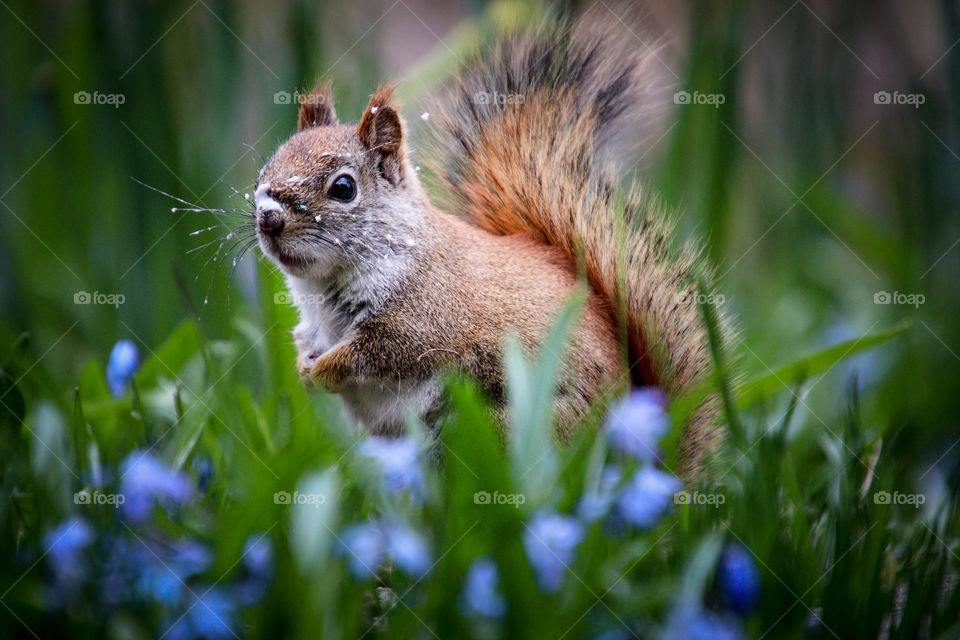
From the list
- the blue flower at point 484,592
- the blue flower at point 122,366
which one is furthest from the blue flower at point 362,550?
the blue flower at point 122,366

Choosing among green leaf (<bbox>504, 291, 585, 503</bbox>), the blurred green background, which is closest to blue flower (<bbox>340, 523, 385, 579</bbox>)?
green leaf (<bbox>504, 291, 585, 503</bbox>)

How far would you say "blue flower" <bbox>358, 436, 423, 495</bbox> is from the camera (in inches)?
51.8

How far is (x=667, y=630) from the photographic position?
1117mm

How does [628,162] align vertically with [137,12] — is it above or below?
below

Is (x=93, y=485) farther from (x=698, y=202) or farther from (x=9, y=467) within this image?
(x=698, y=202)

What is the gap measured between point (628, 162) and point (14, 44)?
1856 millimetres

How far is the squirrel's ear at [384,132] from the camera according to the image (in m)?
1.66

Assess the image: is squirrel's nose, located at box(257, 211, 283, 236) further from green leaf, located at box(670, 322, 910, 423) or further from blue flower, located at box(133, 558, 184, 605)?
green leaf, located at box(670, 322, 910, 423)

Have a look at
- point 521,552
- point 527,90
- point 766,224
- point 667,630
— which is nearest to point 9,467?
point 521,552

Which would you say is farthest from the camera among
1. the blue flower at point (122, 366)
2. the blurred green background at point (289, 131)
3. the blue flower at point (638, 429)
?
the blurred green background at point (289, 131)

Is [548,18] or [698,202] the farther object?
[698,202]

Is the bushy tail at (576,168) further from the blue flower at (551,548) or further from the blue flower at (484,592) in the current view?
the blue flower at (484,592)

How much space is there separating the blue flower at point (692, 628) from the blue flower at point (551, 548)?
146 millimetres

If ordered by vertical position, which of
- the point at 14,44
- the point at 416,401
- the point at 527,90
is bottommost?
the point at 416,401
